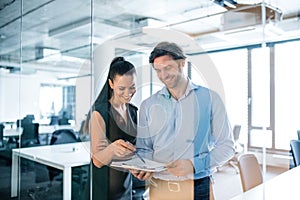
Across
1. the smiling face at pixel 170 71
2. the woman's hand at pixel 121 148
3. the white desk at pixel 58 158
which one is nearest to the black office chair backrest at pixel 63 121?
the white desk at pixel 58 158

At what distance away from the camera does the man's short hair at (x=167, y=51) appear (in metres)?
1.89

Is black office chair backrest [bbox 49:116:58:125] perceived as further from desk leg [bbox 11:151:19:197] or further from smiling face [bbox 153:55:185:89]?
smiling face [bbox 153:55:185:89]

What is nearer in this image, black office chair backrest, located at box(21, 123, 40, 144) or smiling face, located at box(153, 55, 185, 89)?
smiling face, located at box(153, 55, 185, 89)

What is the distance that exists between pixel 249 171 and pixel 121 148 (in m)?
1.00

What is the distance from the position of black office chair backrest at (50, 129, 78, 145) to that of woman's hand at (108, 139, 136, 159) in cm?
194

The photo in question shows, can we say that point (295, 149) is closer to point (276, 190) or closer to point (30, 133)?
point (276, 190)

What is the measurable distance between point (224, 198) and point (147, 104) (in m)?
0.86

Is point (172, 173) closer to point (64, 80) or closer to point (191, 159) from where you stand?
point (191, 159)

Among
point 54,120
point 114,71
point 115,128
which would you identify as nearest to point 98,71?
point 114,71

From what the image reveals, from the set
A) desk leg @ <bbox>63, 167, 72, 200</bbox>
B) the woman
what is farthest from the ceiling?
desk leg @ <bbox>63, 167, 72, 200</bbox>

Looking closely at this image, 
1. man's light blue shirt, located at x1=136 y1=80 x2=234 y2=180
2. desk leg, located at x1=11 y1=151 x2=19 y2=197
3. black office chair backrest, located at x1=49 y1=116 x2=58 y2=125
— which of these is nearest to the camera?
man's light blue shirt, located at x1=136 y1=80 x2=234 y2=180

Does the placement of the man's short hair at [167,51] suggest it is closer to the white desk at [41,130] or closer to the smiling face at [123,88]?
the smiling face at [123,88]

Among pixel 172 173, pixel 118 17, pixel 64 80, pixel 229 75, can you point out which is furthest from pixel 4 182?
pixel 229 75

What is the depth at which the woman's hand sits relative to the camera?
6.27 feet
